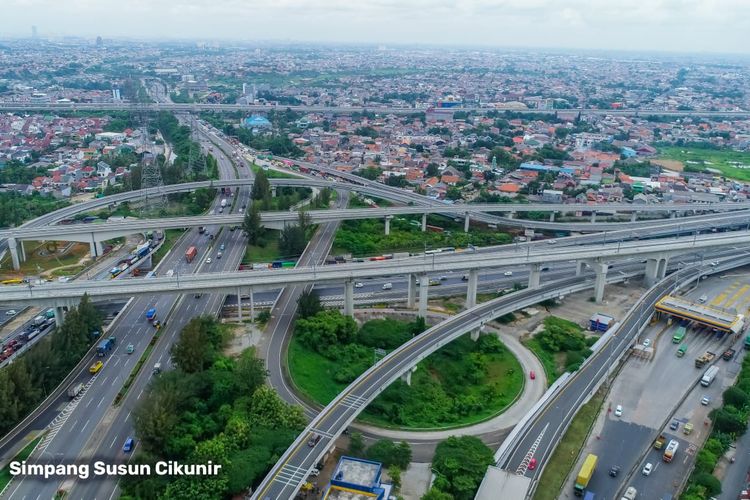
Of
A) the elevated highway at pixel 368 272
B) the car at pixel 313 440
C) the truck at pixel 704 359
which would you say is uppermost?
the elevated highway at pixel 368 272

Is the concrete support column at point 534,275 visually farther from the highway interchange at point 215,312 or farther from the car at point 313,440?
the car at point 313,440

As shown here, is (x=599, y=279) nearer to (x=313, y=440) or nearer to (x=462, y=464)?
(x=462, y=464)

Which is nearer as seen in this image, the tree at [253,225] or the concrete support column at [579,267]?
the concrete support column at [579,267]

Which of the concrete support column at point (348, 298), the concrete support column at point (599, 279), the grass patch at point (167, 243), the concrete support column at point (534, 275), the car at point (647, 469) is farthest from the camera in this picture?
the grass patch at point (167, 243)

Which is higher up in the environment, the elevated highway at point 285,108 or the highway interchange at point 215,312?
the elevated highway at point 285,108

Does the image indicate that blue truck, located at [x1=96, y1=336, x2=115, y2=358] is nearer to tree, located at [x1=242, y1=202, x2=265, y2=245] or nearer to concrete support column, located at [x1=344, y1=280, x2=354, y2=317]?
concrete support column, located at [x1=344, y1=280, x2=354, y2=317]

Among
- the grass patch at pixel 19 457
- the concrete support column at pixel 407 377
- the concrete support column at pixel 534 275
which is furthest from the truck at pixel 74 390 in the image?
the concrete support column at pixel 534 275

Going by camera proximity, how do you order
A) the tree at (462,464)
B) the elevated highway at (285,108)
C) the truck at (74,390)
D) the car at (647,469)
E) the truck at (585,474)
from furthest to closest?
the elevated highway at (285,108)
the truck at (74,390)
the car at (647,469)
the truck at (585,474)
the tree at (462,464)

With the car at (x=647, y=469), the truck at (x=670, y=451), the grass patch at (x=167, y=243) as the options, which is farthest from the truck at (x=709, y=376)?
the grass patch at (x=167, y=243)
